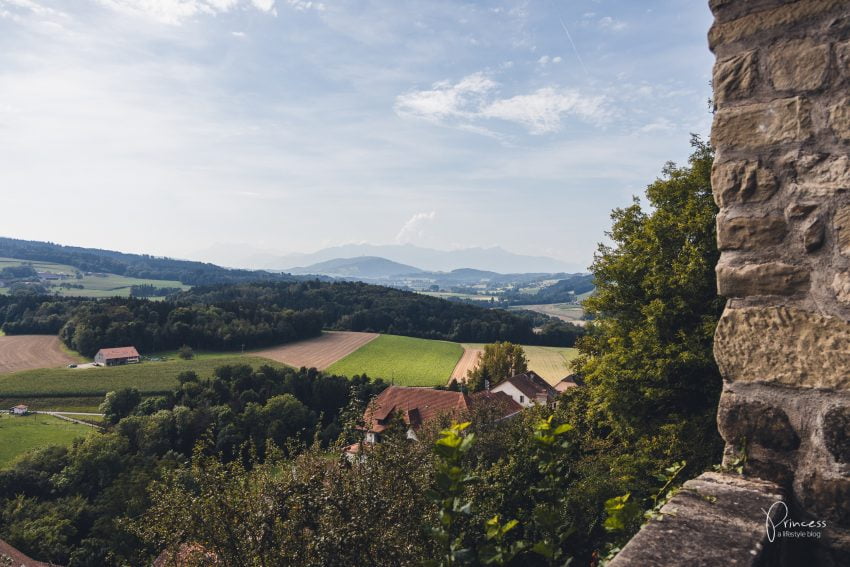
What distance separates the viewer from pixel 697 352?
11.1 m

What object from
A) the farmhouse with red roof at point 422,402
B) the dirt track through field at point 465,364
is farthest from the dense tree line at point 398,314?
the farmhouse with red roof at point 422,402

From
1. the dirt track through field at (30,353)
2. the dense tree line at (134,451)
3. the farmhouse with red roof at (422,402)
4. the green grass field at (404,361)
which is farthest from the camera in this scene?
the dirt track through field at (30,353)

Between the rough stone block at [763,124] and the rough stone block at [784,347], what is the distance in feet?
2.53

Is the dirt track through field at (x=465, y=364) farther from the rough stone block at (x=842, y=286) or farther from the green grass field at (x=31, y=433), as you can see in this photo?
the rough stone block at (x=842, y=286)

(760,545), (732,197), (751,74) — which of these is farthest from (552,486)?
(751,74)

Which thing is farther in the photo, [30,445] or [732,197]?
[30,445]

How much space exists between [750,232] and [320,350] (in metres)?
81.1

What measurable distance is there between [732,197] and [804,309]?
587 mm

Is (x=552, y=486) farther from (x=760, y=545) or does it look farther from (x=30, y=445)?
(x=30, y=445)

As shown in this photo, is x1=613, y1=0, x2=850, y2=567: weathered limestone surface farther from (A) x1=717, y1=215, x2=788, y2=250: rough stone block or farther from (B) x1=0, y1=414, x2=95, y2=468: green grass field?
(B) x1=0, y1=414, x2=95, y2=468: green grass field

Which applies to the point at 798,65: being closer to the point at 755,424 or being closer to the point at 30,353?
the point at 755,424

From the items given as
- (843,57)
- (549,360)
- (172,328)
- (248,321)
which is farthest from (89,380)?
(843,57)

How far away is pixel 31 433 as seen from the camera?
46.3 m

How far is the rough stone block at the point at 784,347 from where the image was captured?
2.10m
